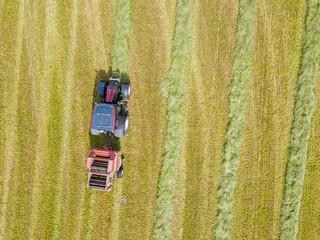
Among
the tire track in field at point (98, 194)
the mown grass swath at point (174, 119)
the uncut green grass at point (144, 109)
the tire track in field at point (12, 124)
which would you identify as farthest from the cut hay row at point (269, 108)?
the tire track in field at point (12, 124)

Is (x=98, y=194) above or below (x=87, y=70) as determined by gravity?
below

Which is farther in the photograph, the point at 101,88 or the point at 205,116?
the point at 205,116

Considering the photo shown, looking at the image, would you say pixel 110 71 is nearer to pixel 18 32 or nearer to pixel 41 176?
pixel 18 32

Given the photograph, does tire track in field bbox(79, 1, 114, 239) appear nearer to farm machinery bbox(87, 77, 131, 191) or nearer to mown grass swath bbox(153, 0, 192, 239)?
farm machinery bbox(87, 77, 131, 191)

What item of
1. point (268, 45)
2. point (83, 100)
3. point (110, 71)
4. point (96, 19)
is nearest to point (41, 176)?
point (83, 100)

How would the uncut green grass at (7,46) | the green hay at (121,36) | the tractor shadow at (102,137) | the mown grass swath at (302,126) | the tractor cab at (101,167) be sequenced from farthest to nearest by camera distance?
1. the uncut green grass at (7,46)
2. the tractor shadow at (102,137)
3. the green hay at (121,36)
4. the mown grass swath at (302,126)
5. the tractor cab at (101,167)

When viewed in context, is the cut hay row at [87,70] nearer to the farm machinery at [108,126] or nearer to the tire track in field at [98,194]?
the tire track in field at [98,194]

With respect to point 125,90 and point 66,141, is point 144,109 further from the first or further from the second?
point 66,141

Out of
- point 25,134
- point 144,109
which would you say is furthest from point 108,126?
point 25,134
